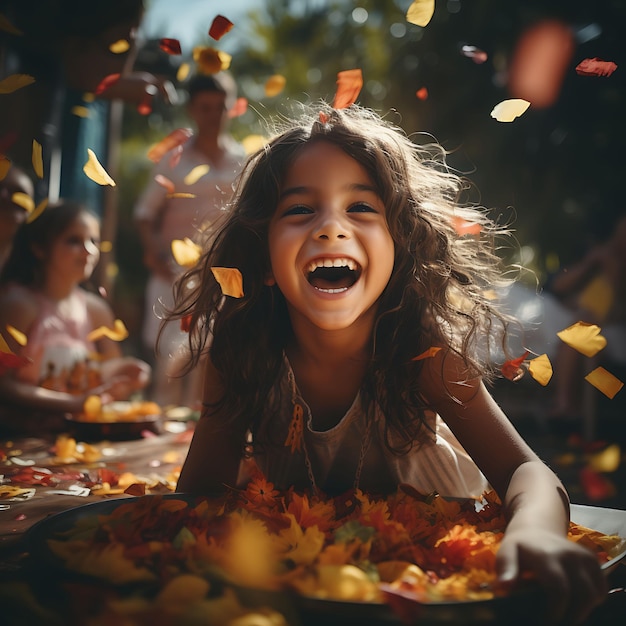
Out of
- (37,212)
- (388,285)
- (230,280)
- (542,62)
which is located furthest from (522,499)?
(542,62)

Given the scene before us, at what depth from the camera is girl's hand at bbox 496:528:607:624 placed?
0.89 metres

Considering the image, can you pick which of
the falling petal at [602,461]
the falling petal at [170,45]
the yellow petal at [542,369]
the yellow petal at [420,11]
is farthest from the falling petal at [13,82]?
the falling petal at [602,461]

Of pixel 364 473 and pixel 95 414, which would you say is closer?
pixel 364 473

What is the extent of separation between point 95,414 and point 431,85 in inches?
204

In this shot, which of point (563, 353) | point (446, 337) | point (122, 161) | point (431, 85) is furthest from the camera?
point (122, 161)

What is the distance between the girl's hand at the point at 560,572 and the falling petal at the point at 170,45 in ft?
5.09

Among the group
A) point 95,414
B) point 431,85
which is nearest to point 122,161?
point 431,85

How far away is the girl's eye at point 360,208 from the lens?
1623 millimetres

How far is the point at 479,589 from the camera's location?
0.96 meters

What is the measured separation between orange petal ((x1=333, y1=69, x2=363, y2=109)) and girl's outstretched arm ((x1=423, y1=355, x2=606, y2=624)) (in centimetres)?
70

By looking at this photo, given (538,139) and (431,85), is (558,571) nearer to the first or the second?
(538,139)

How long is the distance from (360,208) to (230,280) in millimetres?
394

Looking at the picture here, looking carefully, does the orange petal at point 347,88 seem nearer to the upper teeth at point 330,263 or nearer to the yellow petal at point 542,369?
the upper teeth at point 330,263

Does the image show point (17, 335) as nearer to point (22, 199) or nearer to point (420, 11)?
point (22, 199)
